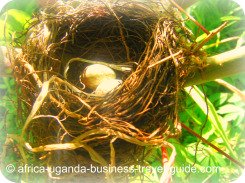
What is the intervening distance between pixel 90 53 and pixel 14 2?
29 cm

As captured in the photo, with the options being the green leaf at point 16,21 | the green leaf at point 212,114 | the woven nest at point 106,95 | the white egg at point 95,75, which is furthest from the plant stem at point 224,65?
the green leaf at point 16,21

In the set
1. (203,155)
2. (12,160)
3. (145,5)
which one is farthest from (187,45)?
(12,160)


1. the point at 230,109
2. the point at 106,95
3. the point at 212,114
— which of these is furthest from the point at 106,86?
the point at 230,109

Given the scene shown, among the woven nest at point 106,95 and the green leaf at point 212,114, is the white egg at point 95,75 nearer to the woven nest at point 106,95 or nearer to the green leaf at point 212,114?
the woven nest at point 106,95

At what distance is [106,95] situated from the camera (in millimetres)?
842

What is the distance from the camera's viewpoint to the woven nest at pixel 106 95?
2.55 ft

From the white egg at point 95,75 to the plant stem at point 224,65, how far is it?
0.28 meters

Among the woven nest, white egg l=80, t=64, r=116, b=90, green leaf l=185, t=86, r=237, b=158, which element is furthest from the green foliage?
white egg l=80, t=64, r=116, b=90

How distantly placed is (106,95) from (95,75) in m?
0.15

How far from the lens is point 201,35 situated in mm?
1090

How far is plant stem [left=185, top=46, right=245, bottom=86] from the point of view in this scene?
724mm

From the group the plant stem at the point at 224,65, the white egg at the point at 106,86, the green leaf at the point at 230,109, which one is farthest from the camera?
the green leaf at the point at 230,109

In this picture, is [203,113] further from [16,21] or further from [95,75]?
[16,21]

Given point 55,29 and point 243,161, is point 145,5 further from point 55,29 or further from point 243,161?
point 243,161
